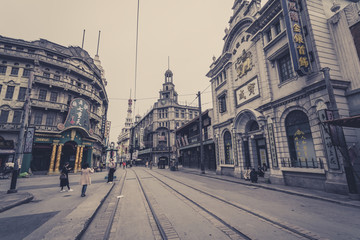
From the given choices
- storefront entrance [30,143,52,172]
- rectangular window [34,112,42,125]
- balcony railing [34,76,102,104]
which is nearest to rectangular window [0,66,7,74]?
balcony railing [34,76,102,104]

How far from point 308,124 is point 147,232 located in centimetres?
1086

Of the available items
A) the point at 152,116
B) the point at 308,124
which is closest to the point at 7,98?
the point at 308,124

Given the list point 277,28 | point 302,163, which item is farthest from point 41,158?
point 277,28

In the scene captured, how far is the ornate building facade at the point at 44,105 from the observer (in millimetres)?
20938

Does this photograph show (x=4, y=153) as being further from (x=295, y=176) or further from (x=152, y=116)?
(x=152, y=116)

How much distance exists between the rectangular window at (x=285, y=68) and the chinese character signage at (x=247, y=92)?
215 centimetres

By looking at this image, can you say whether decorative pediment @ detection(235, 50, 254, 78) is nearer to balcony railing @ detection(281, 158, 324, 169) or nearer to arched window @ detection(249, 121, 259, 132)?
arched window @ detection(249, 121, 259, 132)

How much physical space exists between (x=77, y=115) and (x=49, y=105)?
3.57m

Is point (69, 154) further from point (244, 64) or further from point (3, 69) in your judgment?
point (244, 64)

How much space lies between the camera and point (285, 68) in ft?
40.0

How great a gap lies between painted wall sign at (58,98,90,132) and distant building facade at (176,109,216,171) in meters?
15.1

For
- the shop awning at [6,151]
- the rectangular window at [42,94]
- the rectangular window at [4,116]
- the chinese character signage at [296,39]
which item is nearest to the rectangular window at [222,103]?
the chinese character signage at [296,39]

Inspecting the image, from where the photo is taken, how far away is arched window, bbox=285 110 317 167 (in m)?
10.2

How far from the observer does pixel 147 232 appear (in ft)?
14.1
